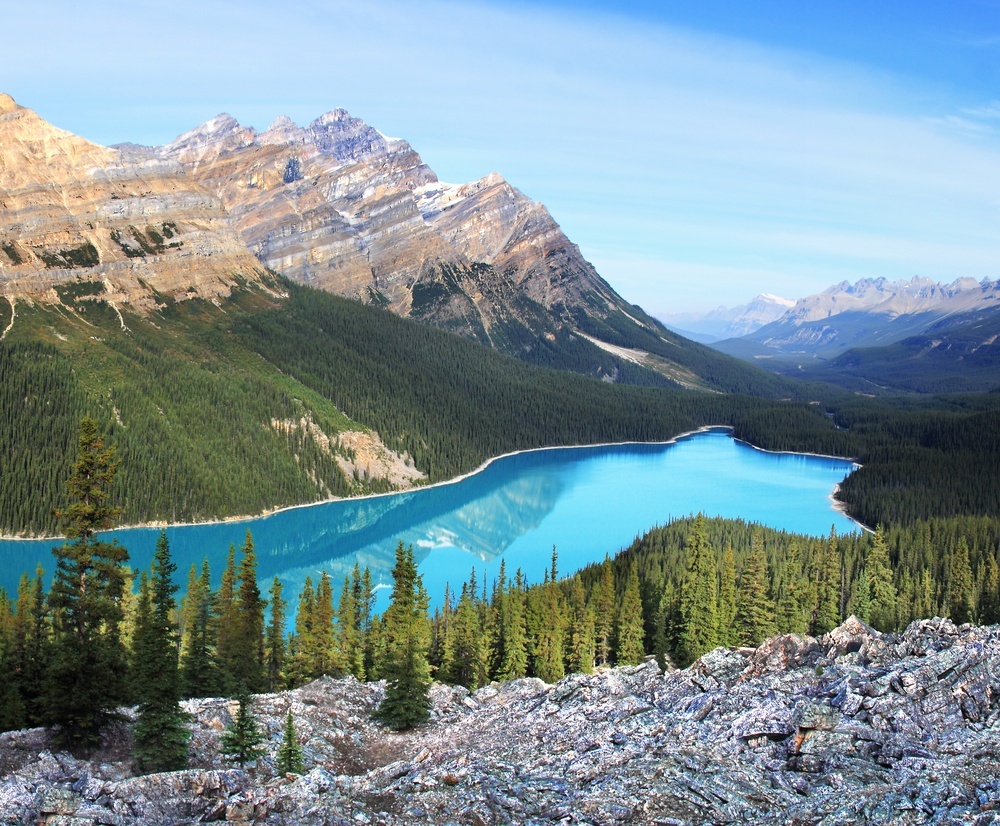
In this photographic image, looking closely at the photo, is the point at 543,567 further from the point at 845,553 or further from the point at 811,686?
the point at 811,686

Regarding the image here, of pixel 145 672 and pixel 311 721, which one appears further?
pixel 311 721

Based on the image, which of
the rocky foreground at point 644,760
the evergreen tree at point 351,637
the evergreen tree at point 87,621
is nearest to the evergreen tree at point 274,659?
the evergreen tree at point 351,637

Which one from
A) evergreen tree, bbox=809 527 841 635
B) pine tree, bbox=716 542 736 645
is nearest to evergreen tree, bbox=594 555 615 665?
pine tree, bbox=716 542 736 645

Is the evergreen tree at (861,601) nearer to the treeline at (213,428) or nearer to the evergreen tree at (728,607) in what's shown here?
the evergreen tree at (728,607)

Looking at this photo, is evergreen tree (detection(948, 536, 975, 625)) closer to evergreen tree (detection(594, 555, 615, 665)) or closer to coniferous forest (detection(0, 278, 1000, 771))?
coniferous forest (detection(0, 278, 1000, 771))

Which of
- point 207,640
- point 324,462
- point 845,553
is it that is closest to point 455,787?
point 207,640

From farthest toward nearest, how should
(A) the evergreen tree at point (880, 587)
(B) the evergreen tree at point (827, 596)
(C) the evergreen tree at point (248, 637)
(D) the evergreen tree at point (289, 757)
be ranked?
1. (A) the evergreen tree at point (880, 587)
2. (B) the evergreen tree at point (827, 596)
3. (C) the evergreen tree at point (248, 637)
4. (D) the evergreen tree at point (289, 757)
